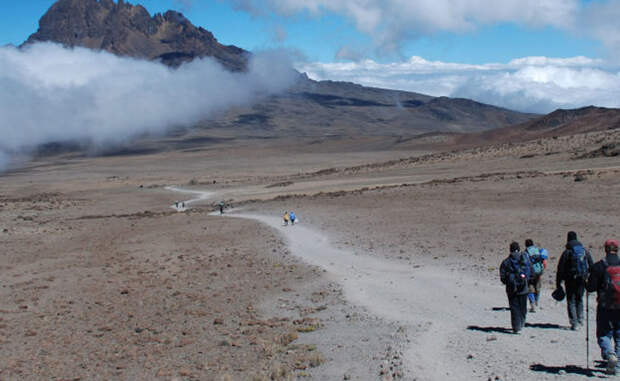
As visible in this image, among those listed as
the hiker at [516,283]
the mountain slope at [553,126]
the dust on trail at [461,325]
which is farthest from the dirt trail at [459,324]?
the mountain slope at [553,126]

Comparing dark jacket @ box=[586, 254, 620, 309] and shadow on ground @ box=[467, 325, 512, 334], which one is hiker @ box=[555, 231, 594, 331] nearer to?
Result: shadow on ground @ box=[467, 325, 512, 334]

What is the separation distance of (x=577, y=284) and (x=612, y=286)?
1848 mm

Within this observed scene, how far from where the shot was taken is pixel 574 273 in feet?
31.7

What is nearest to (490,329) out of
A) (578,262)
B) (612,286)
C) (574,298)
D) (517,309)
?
(517,309)

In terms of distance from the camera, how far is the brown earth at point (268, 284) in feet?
32.4

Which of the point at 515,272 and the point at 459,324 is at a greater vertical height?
the point at 515,272

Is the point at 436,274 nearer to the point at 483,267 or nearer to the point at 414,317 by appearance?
the point at 483,267

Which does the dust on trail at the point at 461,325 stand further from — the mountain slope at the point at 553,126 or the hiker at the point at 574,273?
the mountain slope at the point at 553,126

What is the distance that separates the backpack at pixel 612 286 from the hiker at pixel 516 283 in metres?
1.93

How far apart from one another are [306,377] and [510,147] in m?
65.2

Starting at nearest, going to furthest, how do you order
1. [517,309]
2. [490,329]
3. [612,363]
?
[612,363] → [517,309] → [490,329]

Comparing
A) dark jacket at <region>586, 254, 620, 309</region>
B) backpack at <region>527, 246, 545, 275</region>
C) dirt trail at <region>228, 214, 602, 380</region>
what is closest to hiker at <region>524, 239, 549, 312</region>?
backpack at <region>527, 246, 545, 275</region>

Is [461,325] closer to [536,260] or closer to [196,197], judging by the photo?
[536,260]

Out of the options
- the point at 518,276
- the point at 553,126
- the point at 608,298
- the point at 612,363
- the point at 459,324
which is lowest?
the point at 459,324
